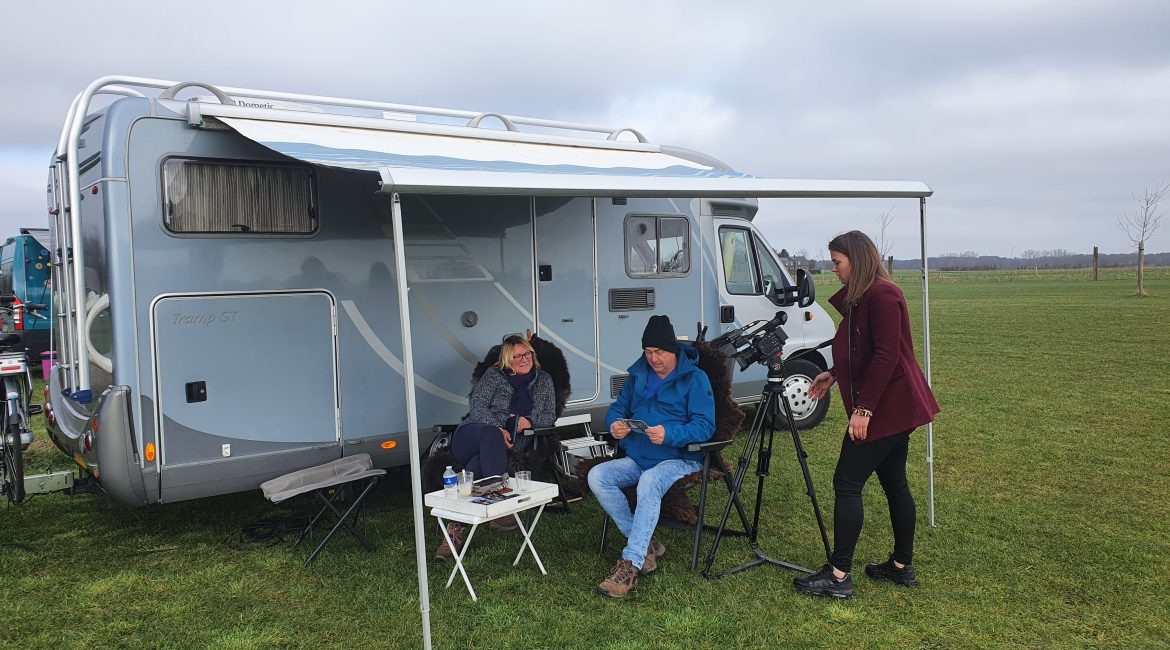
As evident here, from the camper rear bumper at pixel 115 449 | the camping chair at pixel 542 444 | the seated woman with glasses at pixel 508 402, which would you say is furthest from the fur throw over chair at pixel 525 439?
the camper rear bumper at pixel 115 449

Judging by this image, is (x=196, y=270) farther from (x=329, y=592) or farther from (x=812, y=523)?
(x=812, y=523)

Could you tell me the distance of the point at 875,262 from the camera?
3.99 metres

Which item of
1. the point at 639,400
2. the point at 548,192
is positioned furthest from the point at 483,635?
the point at 548,192

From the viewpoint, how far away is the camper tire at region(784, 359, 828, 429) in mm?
7656

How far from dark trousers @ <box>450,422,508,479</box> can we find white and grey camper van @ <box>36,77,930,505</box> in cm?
42

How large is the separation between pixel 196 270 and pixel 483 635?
235 centimetres

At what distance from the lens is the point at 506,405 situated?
5.18 metres

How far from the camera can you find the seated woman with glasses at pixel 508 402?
16.3ft

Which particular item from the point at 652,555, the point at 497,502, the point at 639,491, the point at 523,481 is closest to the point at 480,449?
the point at 523,481

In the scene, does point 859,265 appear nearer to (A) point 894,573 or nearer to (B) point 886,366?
(B) point 886,366

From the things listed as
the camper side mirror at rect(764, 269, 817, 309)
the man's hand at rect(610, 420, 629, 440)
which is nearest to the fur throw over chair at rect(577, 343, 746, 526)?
the man's hand at rect(610, 420, 629, 440)

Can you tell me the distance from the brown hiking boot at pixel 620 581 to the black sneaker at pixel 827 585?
798 millimetres

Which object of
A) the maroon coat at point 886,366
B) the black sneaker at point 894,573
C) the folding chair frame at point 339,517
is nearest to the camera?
the maroon coat at point 886,366

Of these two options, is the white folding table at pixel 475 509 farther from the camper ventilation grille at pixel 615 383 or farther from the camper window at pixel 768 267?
the camper window at pixel 768 267
